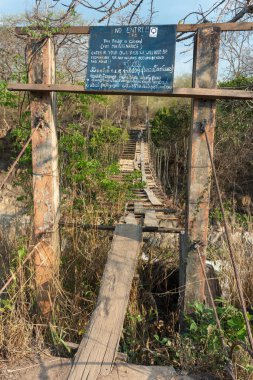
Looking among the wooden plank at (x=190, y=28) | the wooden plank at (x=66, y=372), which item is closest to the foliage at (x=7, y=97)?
the wooden plank at (x=190, y=28)

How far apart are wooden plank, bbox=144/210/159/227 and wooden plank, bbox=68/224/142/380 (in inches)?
32.2

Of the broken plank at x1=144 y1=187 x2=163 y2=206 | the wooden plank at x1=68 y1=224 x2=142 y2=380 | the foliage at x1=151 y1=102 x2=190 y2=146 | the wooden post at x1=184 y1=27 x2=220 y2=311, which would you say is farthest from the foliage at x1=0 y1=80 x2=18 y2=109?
the foliage at x1=151 y1=102 x2=190 y2=146

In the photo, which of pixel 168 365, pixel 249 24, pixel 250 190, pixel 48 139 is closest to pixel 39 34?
pixel 48 139

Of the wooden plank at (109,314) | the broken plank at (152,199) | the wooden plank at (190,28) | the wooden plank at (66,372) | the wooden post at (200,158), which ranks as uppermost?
the wooden plank at (190,28)

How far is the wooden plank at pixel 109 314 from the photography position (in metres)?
2.29

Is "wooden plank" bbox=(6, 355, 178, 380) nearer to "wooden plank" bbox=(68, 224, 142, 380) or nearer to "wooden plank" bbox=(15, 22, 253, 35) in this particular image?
"wooden plank" bbox=(68, 224, 142, 380)

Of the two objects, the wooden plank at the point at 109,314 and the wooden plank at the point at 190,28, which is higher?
the wooden plank at the point at 190,28

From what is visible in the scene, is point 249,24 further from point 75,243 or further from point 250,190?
point 250,190

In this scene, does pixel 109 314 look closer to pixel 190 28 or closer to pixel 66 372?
pixel 66 372

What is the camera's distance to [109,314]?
2.60 meters

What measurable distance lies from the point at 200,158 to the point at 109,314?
142 centimetres

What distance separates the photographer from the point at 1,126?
42.3 ft

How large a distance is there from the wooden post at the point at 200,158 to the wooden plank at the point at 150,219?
988 mm

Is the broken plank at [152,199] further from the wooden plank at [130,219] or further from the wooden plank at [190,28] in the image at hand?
the wooden plank at [190,28]
